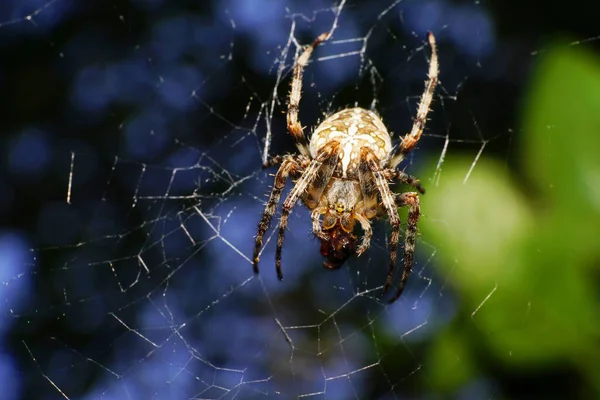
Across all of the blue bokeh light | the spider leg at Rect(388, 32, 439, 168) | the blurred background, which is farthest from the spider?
the blue bokeh light

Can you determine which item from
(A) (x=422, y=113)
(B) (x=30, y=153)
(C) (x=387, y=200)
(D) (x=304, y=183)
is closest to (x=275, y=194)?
(D) (x=304, y=183)

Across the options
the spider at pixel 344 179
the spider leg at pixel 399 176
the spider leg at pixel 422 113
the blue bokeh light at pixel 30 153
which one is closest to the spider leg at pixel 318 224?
the spider at pixel 344 179

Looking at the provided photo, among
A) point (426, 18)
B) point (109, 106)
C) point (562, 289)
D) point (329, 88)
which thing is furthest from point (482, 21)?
point (562, 289)

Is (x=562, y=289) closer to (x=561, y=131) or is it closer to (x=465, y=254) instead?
(x=465, y=254)

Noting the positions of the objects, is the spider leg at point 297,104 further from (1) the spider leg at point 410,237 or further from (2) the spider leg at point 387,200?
(1) the spider leg at point 410,237

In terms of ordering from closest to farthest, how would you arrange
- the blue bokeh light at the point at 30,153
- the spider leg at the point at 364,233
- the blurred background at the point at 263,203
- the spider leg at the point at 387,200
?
the blurred background at the point at 263,203, the spider leg at the point at 387,200, the spider leg at the point at 364,233, the blue bokeh light at the point at 30,153

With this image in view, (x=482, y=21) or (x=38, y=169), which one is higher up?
(x=482, y=21)

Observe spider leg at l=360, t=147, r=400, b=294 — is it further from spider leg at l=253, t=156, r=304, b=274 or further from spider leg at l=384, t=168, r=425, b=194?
spider leg at l=253, t=156, r=304, b=274
